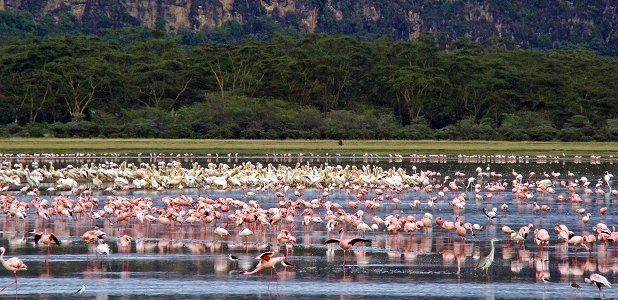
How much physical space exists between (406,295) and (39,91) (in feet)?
263

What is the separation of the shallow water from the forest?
58452 millimetres

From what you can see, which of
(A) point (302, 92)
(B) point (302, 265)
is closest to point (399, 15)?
(A) point (302, 92)

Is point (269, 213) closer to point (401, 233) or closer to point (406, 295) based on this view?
point (401, 233)

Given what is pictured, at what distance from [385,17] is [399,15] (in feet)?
7.43

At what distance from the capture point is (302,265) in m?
19.6

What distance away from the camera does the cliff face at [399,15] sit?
176 meters

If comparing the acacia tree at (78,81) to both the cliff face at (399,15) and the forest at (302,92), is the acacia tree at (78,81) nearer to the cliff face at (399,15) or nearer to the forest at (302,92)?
the forest at (302,92)

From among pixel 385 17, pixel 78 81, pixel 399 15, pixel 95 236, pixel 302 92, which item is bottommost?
pixel 95 236

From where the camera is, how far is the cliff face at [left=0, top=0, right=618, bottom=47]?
576 feet

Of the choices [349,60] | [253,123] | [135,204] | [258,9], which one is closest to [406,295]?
[135,204]

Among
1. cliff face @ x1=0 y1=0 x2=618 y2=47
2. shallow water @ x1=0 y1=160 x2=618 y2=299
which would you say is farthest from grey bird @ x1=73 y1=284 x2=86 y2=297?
cliff face @ x1=0 y1=0 x2=618 y2=47

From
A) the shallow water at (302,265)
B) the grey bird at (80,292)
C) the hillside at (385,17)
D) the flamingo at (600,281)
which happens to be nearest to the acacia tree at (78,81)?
the shallow water at (302,265)

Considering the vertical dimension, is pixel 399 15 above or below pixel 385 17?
above

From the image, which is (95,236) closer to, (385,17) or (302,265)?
(302,265)
